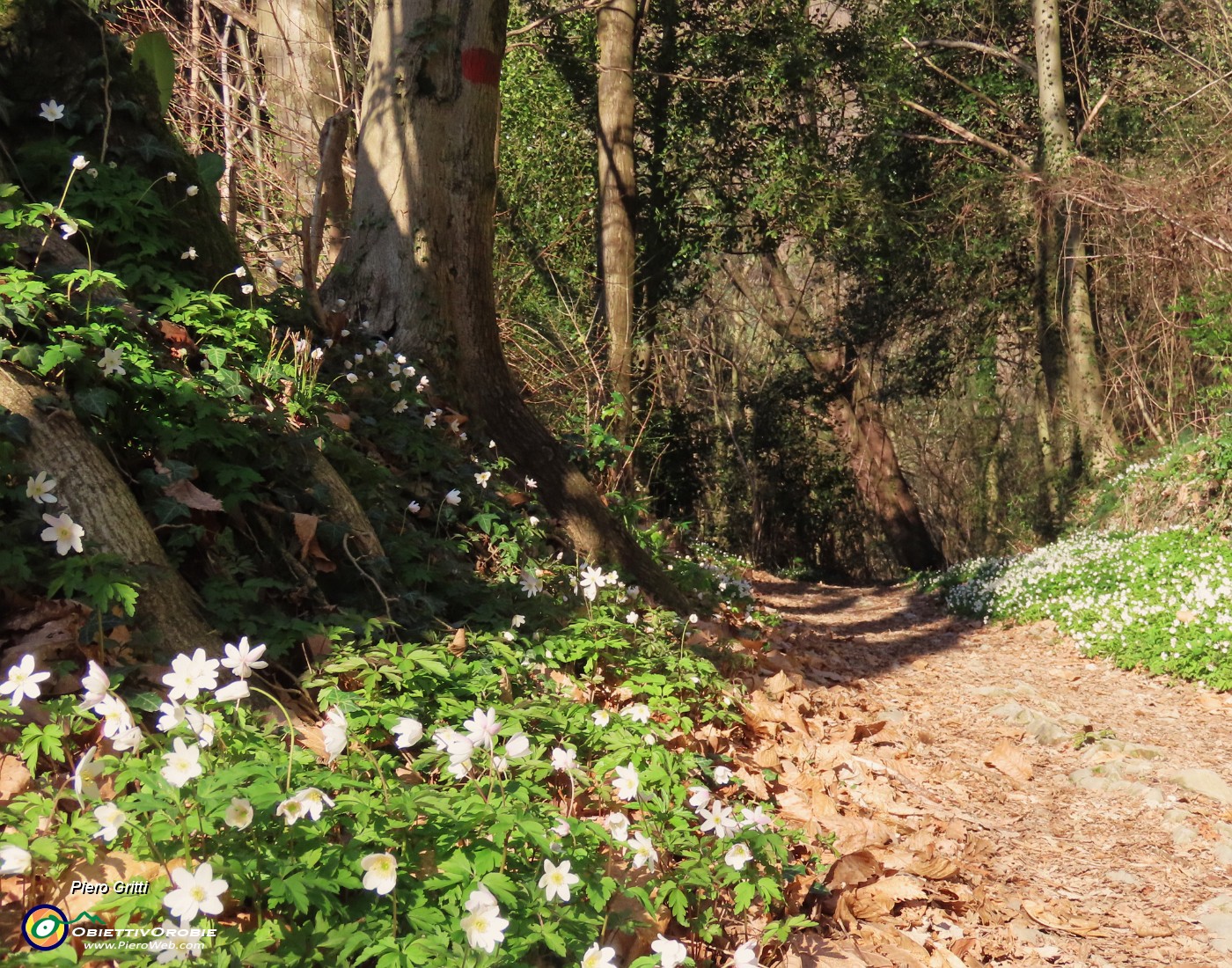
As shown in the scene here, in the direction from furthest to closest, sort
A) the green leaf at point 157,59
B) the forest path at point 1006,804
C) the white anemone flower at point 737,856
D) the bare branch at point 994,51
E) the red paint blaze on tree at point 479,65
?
the bare branch at point 994,51 → the red paint blaze on tree at point 479,65 → the green leaf at point 157,59 → the forest path at point 1006,804 → the white anemone flower at point 737,856

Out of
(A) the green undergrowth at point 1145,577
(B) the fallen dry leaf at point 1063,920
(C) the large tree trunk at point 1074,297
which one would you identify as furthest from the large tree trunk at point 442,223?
(C) the large tree trunk at point 1074,297

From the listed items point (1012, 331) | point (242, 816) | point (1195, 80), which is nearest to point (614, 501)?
point (242, 816)

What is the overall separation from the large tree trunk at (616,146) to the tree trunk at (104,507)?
8.38m

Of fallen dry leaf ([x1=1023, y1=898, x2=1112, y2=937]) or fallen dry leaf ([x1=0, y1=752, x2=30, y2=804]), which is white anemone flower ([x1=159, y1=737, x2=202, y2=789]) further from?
fallen dry leaf ([x1=1023, y1=898, x2=1112, y2=937])

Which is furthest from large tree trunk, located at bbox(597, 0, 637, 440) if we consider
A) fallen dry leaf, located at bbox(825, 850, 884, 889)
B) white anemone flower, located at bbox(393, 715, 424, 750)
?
white anemone flower, located at bbox(393, 715, 424, 750)

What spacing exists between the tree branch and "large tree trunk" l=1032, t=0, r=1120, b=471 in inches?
25.8

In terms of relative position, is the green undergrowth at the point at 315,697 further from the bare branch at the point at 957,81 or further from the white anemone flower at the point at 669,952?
the bare branch at the point at 957,81

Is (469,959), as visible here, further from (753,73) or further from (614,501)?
(753,73)

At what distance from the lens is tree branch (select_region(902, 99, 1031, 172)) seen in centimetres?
1507

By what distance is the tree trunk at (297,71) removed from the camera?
8727 millimetres

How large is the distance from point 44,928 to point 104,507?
4.23 feet

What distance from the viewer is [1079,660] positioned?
745 centimetres

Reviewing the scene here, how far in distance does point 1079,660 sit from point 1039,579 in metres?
2.17

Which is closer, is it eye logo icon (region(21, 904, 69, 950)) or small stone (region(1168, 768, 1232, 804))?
eye logo icon (region(21, 904, 69, 950))
